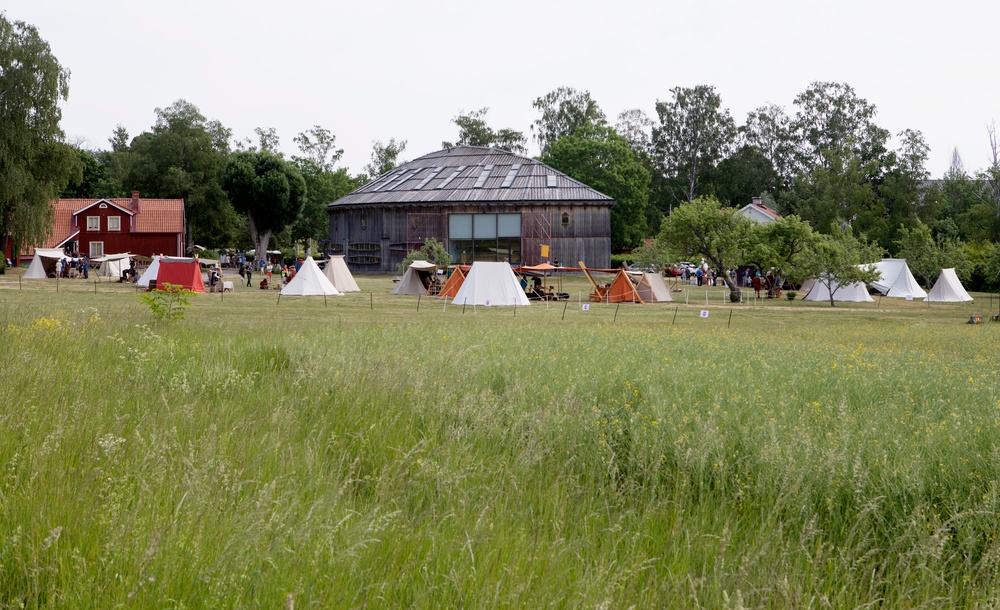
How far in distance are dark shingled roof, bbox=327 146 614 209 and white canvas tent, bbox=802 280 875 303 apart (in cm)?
2168

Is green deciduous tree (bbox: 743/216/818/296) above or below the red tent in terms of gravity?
above

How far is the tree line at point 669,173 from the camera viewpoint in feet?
232

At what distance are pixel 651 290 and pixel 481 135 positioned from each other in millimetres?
54304

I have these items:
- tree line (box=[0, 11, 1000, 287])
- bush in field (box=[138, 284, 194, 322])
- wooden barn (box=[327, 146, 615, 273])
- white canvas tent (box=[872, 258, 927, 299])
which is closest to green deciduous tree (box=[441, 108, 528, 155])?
tree line (box=[0, 11, 1000, 287])

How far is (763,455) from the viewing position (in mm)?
6422

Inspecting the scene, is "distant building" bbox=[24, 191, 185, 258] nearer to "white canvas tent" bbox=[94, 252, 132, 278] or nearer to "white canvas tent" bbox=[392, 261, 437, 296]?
"white canvas tent" bbox=[94, 252, 132, 278]

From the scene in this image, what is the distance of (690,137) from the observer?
82875 mm

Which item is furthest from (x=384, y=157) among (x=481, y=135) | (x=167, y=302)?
(x=167, y=302)

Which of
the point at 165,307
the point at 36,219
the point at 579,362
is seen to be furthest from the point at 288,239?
the point at 579,362

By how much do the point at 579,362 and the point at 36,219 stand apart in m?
42.9

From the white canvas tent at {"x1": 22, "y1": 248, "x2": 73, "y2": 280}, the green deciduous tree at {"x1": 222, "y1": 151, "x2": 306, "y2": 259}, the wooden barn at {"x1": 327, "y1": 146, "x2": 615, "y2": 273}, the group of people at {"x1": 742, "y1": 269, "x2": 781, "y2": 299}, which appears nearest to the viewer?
the white canvas tent at {"x1": 22, "y1": 248, "x2": 73, "y2": 280}

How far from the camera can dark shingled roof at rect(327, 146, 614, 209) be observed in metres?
66.1

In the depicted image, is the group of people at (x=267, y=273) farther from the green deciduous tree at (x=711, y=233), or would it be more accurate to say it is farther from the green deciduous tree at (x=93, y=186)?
the green deciduous tree at (x=93, y=186)

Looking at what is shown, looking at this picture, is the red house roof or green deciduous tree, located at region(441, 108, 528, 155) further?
green deciduous tree, located at region(441, 108, 528, 155)
